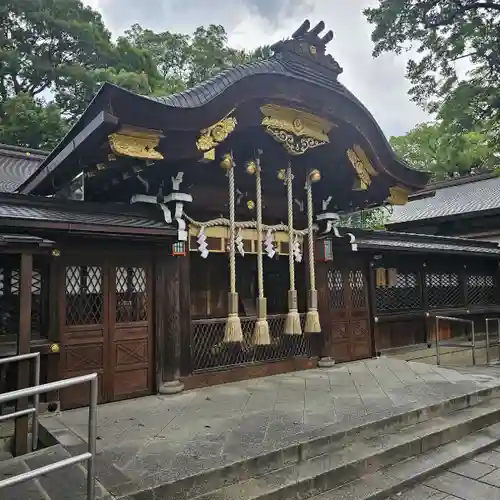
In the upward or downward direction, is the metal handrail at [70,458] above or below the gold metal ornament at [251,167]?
below

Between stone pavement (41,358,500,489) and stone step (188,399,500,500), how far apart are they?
0.19 m

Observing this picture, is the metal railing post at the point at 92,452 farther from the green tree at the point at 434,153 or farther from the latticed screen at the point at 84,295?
the green tree at the point at 434,153

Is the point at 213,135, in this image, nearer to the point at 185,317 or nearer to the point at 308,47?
the point at 308,47

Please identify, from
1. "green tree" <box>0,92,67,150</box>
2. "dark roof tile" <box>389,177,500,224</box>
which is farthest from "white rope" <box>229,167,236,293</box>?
"green tree" <box>0,92,67,150</box>

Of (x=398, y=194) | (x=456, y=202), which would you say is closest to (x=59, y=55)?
(x=456, y=202)

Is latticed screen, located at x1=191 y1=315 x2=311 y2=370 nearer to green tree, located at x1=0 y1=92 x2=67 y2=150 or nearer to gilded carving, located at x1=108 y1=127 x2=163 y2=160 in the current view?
gilded carving, located at x1=108 y1=127 x2=163 y2=160

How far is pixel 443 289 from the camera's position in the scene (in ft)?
30.7

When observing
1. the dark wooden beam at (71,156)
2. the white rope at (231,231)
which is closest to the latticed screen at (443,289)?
the white rope at (231,231)

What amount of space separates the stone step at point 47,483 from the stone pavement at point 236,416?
0.14 metres

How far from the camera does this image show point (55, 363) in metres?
4.53

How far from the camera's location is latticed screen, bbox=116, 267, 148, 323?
5.17 metres

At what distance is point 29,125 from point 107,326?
51.6 feet

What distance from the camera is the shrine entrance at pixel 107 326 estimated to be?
15.6 feet

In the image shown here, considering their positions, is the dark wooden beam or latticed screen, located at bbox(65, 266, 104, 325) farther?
latticed screen, located at bbox(65, 266, 104, 325)
